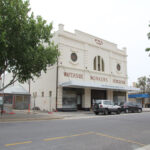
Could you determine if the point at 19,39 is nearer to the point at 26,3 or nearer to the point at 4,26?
the point at 4,26

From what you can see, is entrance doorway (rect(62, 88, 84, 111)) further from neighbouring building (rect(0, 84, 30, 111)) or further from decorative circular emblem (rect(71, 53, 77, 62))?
neighbouring building (rect(0, 84, 30, 111))

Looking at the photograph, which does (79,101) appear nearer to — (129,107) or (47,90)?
(47,90)

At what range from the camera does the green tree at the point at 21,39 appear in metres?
14.6

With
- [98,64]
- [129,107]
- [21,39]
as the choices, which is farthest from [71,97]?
[21,39]

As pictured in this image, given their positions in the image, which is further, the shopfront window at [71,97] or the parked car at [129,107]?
the shopfront window at [71,97]

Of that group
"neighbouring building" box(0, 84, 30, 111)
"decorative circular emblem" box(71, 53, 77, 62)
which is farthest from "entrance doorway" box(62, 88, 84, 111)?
"neighbouring building" box(0, 84, 30, 111)

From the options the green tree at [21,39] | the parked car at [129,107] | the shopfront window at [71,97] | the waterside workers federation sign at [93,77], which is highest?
the green tree at [21,39]

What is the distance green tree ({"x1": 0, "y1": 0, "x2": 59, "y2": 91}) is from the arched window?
13.1 metres

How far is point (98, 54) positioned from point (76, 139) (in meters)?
23.8

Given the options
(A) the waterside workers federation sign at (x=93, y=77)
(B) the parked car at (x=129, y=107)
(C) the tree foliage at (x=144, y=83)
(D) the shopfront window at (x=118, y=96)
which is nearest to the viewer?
(B) the parked car at (x=129, y=107)

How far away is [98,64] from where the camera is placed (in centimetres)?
3009

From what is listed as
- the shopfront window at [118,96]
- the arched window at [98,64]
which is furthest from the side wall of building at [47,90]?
the shopfront window at [118,96]

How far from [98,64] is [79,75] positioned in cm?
481

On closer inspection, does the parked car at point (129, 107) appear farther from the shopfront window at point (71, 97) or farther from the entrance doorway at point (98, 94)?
the shopfront window at point (71, 97)
